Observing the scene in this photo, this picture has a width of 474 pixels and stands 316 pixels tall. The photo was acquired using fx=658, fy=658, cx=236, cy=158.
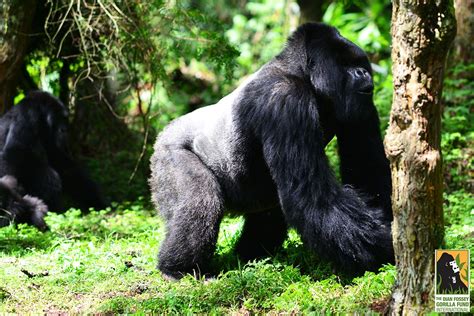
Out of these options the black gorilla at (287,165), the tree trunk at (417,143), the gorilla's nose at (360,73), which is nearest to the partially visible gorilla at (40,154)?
the black gorilla at (287,165)

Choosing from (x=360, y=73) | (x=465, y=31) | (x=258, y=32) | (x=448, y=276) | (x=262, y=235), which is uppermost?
(x=258, y=32)

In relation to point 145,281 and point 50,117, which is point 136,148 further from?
point 145,281

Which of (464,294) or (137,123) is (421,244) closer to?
(464,294)

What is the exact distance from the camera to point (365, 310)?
11.0 feet

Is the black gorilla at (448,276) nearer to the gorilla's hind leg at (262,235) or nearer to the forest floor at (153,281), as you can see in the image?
the forest floor at (153,281)

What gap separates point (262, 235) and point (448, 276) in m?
1.94

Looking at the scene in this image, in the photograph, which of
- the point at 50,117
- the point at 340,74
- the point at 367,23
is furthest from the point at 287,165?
the point at 367,23

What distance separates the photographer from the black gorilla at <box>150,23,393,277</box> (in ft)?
12.9

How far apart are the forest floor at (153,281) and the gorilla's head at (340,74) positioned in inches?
40.4

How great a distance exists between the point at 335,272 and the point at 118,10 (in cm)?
368

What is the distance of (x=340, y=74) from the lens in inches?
167

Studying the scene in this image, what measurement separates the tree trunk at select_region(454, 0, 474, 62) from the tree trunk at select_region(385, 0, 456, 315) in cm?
520

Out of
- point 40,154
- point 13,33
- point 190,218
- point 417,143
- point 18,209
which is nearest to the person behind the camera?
point 417,143

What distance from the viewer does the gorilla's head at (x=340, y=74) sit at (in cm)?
420
